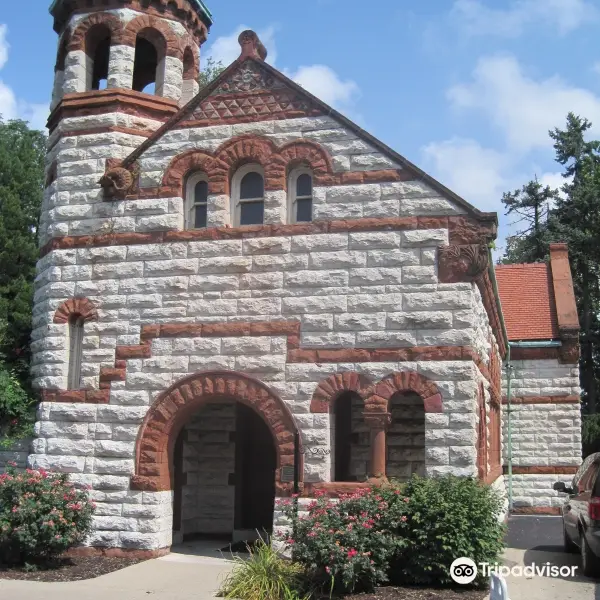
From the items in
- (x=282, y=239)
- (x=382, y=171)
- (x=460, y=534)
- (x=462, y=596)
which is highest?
(x=382, y=171)

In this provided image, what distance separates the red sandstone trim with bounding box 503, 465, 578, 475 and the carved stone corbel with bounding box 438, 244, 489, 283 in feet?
36.7

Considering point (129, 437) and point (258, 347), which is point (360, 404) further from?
point (129, 437)

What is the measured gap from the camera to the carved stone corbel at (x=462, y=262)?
11.2 metres

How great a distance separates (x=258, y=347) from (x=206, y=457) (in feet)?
11.7

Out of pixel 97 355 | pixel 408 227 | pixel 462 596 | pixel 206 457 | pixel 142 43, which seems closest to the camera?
pixel 462 596

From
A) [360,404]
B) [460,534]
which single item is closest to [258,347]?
[360,404]

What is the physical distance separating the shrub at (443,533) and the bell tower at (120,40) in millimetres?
8640

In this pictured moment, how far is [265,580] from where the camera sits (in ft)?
30.4

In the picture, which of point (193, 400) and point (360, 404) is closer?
point (193, 400)

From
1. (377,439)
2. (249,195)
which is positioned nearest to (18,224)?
(249,195)

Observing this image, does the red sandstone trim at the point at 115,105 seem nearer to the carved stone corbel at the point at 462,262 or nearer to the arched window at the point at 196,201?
the arched window at the point at 196,201

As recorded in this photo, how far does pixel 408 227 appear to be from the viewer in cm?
1166

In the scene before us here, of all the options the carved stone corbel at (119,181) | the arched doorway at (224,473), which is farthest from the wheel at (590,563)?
the carved stone corbel at (119,181)

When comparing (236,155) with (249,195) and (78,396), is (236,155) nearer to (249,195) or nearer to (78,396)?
(249,195)
